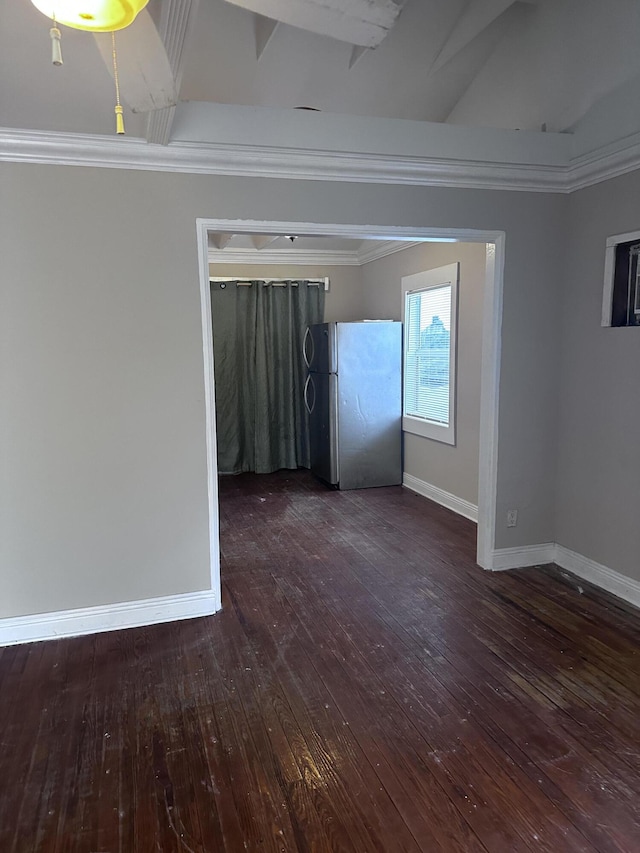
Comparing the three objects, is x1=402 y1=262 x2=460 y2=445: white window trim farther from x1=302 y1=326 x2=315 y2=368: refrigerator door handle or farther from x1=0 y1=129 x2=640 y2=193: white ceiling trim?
x1=0 y1=129 x2=640 y2=193: white ceiling trim

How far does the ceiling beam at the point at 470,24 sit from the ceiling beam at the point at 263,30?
1.09 metres

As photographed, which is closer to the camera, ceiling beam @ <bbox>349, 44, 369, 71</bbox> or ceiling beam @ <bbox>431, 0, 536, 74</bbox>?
ceiling beam @ <bbox>431, 0, 536, 74</bbox>

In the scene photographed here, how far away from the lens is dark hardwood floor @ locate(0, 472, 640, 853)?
5.51 feet

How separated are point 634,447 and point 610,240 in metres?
1.12

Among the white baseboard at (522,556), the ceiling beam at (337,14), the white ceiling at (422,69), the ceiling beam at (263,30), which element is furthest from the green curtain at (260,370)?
the ceiling beam at (337,14)

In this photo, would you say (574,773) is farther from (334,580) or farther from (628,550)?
(334,580)

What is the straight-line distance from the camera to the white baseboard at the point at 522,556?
350cm

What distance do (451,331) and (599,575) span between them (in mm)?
2166

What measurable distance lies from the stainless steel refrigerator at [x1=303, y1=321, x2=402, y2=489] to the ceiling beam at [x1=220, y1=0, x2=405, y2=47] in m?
3.84

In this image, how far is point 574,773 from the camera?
1868 millimetres

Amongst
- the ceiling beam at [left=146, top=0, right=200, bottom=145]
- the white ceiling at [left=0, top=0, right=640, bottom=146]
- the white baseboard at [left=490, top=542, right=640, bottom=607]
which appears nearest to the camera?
the ceiling beam at [left=146, top=0, right=200, bottom=145]

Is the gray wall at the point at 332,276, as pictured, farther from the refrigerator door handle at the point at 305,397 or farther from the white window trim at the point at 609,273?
the white window trim at the point at 609,273

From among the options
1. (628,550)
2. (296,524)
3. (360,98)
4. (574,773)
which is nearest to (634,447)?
(628,550)

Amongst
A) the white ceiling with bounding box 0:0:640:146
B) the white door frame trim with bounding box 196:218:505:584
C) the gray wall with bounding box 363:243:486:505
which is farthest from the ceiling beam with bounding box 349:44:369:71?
the gray wall with bounding box 363:243:486:505
